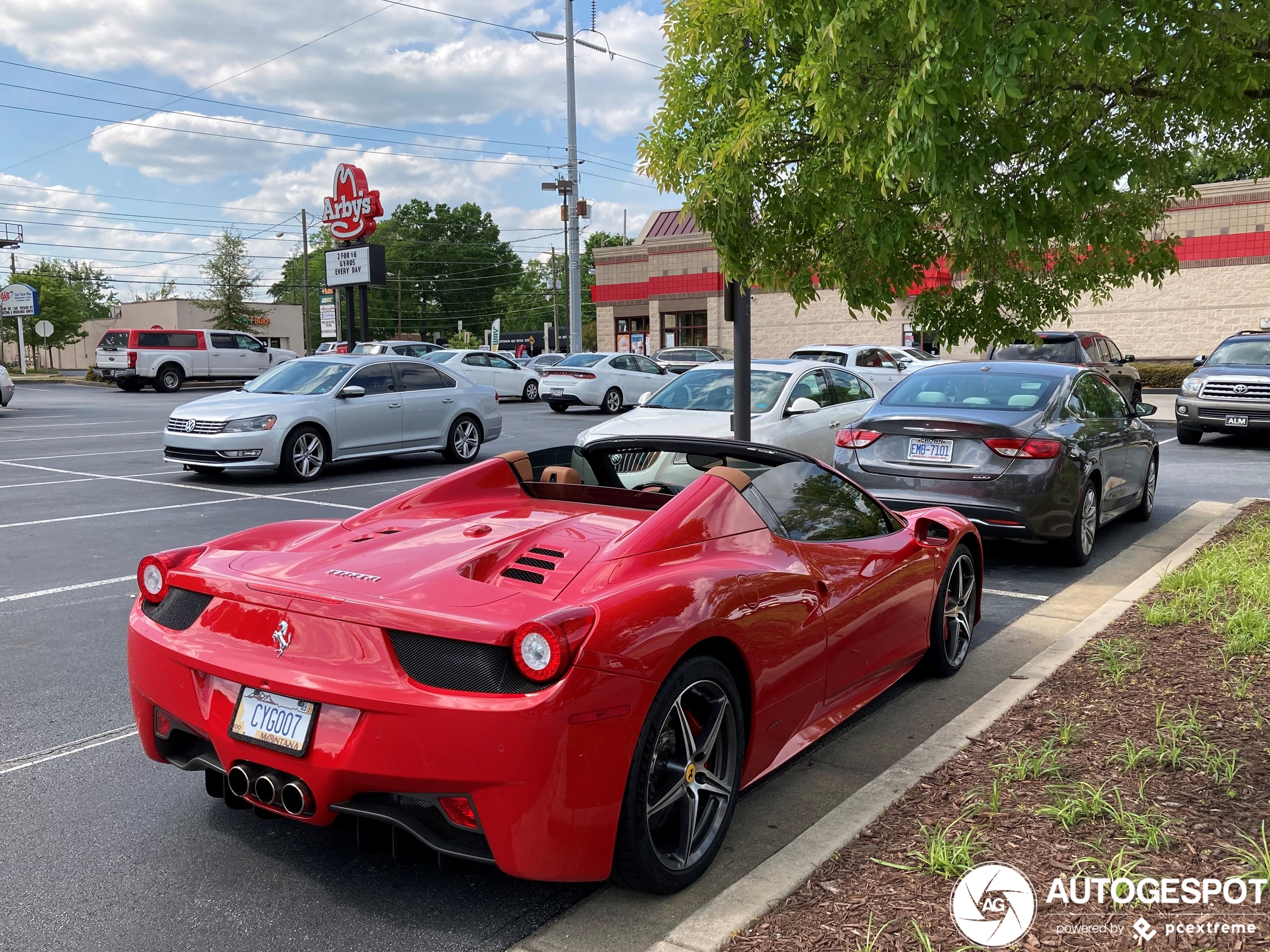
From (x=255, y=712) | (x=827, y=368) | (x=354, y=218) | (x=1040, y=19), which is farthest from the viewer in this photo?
(x=354, y=218)

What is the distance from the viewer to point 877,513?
4.84 meters

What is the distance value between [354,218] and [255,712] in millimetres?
35400

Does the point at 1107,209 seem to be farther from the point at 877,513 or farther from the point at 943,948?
the point at 943,948

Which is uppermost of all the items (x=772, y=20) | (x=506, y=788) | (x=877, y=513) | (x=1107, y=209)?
(x=772, y=20)

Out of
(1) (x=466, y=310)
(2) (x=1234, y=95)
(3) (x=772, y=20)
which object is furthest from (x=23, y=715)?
(1) (x=466, y=310)

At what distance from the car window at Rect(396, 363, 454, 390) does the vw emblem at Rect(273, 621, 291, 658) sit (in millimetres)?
11766

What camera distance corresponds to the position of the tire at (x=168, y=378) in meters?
38.1

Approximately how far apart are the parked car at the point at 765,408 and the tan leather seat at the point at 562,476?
5.64 meters

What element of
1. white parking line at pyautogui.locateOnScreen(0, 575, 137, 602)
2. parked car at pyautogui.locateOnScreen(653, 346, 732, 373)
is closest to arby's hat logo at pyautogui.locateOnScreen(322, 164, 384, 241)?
parked car at pyautogui.locateOnScreen(653, 346, 732, 373)

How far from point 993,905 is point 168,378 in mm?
39969

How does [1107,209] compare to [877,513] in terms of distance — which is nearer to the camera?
[877,513]

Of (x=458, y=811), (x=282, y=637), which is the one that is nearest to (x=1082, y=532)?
(x=458, y=811)

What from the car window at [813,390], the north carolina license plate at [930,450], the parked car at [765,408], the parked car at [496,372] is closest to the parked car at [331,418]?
the parked car at [765,408]

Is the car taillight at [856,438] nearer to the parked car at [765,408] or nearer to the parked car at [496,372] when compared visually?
the parked car at [765,408]
